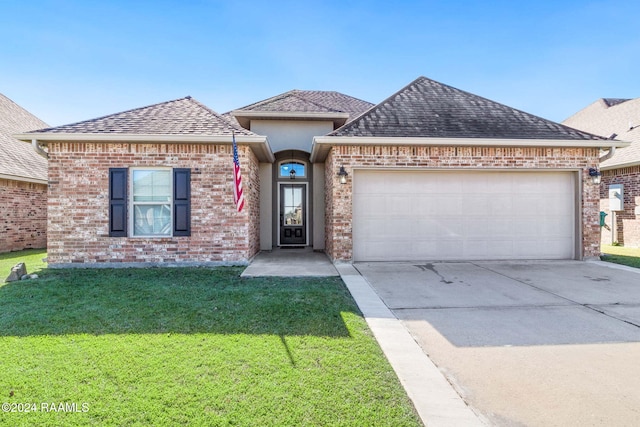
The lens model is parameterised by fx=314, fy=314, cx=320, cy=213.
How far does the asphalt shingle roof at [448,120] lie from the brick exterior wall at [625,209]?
4841 mm

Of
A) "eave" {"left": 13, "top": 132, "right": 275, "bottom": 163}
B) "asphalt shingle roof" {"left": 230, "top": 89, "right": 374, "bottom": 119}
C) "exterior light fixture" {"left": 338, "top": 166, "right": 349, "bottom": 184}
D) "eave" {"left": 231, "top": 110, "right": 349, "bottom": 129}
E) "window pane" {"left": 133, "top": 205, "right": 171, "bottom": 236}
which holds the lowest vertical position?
"window pane" {"left": 133, "top": 205, "right": 171, "bottom": 236}

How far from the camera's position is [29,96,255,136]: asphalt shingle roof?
23.6 ft

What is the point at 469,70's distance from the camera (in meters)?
12.4

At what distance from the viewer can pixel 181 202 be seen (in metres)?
7.29

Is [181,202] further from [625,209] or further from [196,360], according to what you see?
[625,209]

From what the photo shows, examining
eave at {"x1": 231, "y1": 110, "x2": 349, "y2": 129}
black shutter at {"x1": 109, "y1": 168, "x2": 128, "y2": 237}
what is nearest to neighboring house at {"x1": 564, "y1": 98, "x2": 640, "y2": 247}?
eave at {"x1": 231, "y1": 110, "x2": 349, "y2": 129}

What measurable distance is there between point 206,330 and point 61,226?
5992 millimetres

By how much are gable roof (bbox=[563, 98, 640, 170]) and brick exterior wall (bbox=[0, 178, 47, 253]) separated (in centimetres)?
1972

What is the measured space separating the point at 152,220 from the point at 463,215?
762 cm

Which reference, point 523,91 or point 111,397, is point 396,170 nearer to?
point 111,397

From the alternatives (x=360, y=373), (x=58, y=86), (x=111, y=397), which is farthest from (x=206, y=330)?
(x=58, y=86)

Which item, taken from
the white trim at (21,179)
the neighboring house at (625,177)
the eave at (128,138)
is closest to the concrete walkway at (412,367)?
the eave at (128,138)

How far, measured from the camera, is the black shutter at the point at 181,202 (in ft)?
23.9

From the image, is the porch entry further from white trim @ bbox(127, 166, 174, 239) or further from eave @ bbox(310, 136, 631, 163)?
white trim @ bbox(127, 166, 174, 239)
